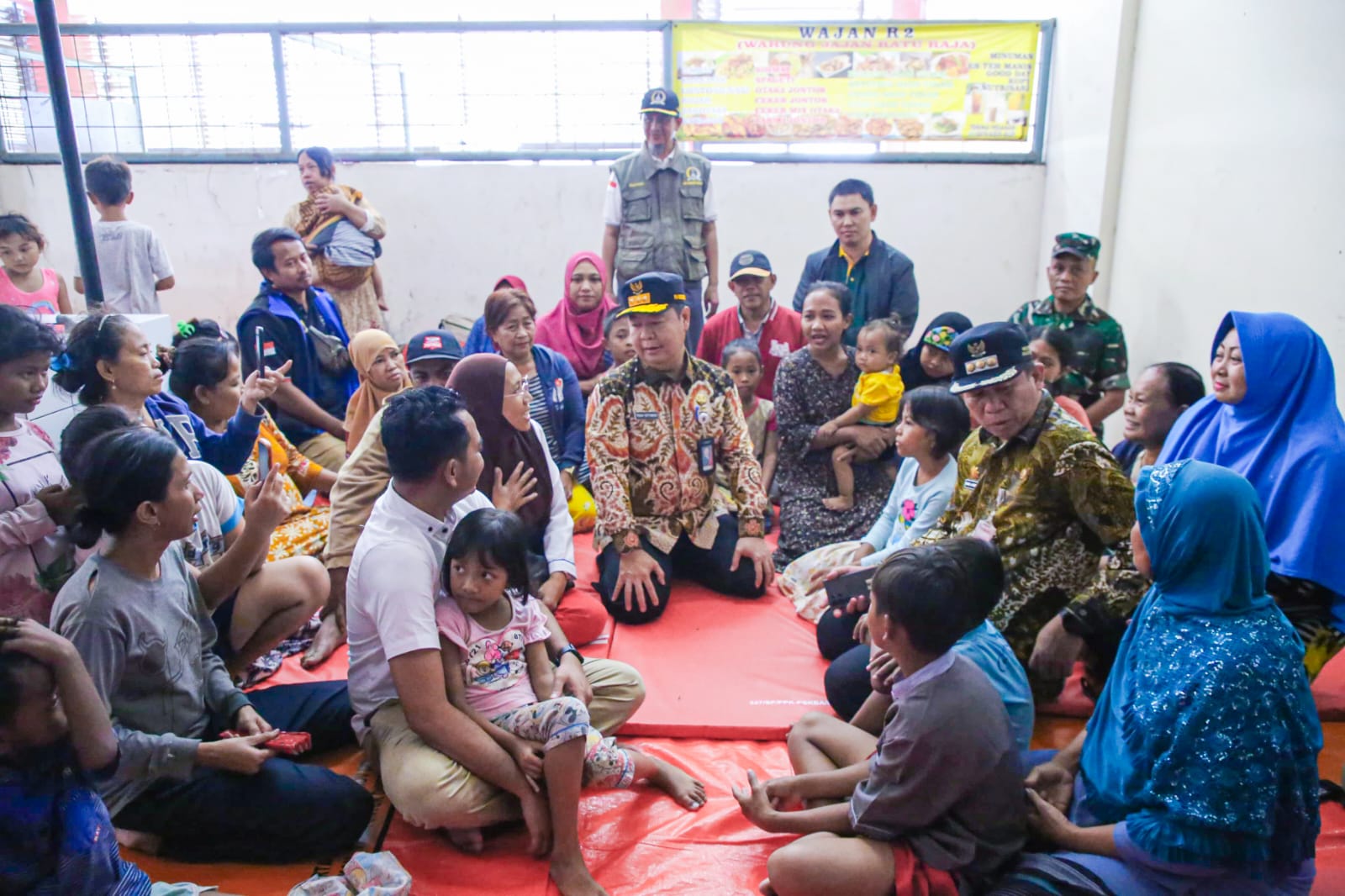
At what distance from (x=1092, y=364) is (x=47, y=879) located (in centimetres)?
444

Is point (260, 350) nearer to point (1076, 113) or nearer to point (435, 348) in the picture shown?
point (435, 348)

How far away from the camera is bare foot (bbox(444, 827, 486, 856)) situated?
2.15m

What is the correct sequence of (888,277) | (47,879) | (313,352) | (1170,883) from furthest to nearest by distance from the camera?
(888,277), (313,352), (1170,883), (47,879)

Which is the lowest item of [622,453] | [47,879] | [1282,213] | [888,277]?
[47,879]

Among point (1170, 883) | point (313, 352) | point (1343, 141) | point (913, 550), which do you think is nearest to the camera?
point (1170, 883)

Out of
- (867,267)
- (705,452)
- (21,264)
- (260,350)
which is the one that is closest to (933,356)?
(867,267)

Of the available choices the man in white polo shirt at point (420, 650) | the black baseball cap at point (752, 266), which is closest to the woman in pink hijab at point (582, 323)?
the black baseball cap at point (752, 266)

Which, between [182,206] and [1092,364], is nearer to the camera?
[1092,364]

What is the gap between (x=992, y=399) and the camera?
257 cm

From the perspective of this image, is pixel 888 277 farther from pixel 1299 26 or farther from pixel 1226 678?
pixel 1226 678

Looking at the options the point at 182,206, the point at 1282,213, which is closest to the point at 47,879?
the point at 1282,213

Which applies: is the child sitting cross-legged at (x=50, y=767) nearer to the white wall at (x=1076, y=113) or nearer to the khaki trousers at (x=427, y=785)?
the khaki trousers at (x=427, y=785)

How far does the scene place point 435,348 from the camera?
3625 mm

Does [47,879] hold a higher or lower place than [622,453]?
lower
